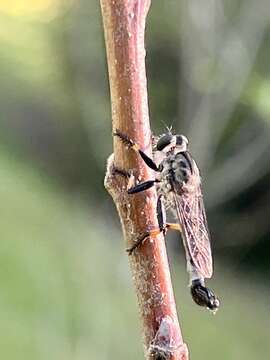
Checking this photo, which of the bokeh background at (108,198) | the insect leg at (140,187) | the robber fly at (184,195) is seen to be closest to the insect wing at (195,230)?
the robber fly at (184,195)

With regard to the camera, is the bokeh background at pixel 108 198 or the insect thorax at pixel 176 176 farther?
the bokeh background at pixel 108 198

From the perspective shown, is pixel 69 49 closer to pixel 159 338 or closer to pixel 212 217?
pixel 212 217

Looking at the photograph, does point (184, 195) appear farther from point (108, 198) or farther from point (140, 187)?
point (108, 198)

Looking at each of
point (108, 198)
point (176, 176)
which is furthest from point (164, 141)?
point (108, 198)

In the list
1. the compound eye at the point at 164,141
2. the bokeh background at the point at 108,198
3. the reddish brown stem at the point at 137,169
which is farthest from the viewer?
the bokeh background at the point at 108,198

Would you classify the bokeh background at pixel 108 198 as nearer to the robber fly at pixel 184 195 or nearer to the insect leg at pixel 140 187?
the robber fly at pixel 184 195

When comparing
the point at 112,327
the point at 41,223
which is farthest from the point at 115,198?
the point at 41,223
